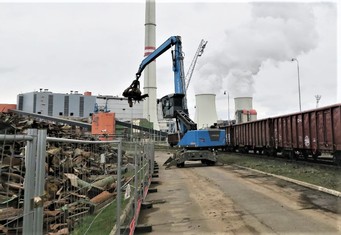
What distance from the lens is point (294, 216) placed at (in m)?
6.41

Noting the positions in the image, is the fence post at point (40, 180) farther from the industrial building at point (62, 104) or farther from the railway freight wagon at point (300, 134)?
the industrial building at point (62, 104)

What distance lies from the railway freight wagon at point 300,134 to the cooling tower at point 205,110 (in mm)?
14546

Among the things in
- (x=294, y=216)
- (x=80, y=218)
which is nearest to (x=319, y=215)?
(x=294, y=216)

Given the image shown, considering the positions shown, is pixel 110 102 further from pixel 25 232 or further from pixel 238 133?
pixel 25 232

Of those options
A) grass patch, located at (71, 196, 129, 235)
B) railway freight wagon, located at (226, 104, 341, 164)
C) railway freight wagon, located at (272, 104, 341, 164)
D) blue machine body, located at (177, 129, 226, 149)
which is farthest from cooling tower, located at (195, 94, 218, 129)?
grass patch, located at (71, 196, 129, 235)

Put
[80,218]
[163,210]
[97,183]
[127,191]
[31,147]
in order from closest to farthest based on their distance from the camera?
1. [31,147]
2. [80,218]
3. [97,183]
4. [127,191]
5. [163,210]

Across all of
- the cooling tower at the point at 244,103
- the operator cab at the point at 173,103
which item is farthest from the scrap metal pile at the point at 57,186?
the cooling tower at the point at 244,103

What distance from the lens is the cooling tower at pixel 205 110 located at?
39844mm

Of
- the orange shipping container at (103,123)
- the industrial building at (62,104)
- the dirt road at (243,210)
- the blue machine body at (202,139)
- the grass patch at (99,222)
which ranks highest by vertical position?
the industrial building at (62,104)

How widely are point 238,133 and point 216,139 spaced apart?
1011cm

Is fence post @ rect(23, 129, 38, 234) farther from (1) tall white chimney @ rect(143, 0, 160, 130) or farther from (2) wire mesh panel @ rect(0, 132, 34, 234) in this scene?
(1) tall white chimney @ rect(143, 0, 160, 130)

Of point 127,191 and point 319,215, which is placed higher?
point 127,191

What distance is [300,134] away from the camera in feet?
52.9

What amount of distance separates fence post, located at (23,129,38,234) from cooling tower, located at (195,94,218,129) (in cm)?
3818
